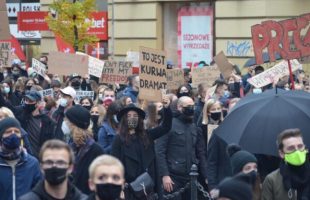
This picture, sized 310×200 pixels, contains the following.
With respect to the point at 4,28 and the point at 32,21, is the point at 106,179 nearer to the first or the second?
→ the point at 4,28

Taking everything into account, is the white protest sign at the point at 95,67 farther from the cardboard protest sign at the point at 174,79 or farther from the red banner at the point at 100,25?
the red banner at the point at 100,25

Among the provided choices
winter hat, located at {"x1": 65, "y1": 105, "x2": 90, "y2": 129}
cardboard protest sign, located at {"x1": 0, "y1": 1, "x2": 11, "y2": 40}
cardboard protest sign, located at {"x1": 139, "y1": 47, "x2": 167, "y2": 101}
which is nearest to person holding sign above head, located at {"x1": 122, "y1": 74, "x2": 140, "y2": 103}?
cardboard protest sign, located at {"x1": 0, "y1": 1, "x2": 11, "y2": 40}

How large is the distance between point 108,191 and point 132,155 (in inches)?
137

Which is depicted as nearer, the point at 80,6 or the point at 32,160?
the point at 32,160

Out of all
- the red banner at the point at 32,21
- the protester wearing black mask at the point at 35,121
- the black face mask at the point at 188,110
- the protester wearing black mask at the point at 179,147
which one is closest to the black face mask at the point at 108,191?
the protester wearing black mask at the point at 179,147

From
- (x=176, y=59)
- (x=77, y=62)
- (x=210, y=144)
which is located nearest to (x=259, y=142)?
(x=210, y=144)

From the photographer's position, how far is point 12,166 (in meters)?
7.55

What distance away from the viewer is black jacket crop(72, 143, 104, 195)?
836cm

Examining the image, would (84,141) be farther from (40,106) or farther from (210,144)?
(40,106)

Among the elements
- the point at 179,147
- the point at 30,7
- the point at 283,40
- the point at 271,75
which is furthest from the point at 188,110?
the point at 30,7

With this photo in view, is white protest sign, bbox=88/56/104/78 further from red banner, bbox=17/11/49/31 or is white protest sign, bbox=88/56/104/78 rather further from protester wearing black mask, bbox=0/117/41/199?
red banner, bbox=17/11/49/31

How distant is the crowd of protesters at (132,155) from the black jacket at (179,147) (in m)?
0.01

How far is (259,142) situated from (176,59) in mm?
16511

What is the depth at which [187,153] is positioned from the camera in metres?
11.2
